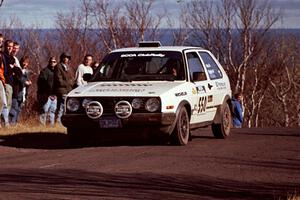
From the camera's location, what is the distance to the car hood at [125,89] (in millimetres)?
14797

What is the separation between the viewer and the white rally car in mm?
14688

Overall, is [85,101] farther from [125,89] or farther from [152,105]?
[152,105]

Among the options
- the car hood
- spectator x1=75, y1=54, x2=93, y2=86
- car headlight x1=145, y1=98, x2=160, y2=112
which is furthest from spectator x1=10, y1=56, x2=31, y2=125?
car headlight x1=145, y1=98, x2=160, y2=112

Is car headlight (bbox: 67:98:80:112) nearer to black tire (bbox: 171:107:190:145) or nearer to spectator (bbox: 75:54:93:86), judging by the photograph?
black tire (bbox: 171:107:190:145)

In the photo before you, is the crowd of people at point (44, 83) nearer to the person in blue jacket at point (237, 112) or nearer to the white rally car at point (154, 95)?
the white rally car at point (154, 95)

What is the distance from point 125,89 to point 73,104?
874 millimetres

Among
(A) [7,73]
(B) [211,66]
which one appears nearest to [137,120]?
(B) [211,66]

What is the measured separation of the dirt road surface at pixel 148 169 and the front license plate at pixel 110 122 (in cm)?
41

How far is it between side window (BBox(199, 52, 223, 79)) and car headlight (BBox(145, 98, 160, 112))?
2.28 m

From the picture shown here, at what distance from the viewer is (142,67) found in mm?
16016

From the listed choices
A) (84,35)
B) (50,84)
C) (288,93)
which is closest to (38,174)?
(50,84)

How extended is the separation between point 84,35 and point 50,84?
2342cm

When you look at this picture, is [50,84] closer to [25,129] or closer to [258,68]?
[25,129]

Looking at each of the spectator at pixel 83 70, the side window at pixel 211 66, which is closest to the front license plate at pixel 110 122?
the side window at pixel 211 66
